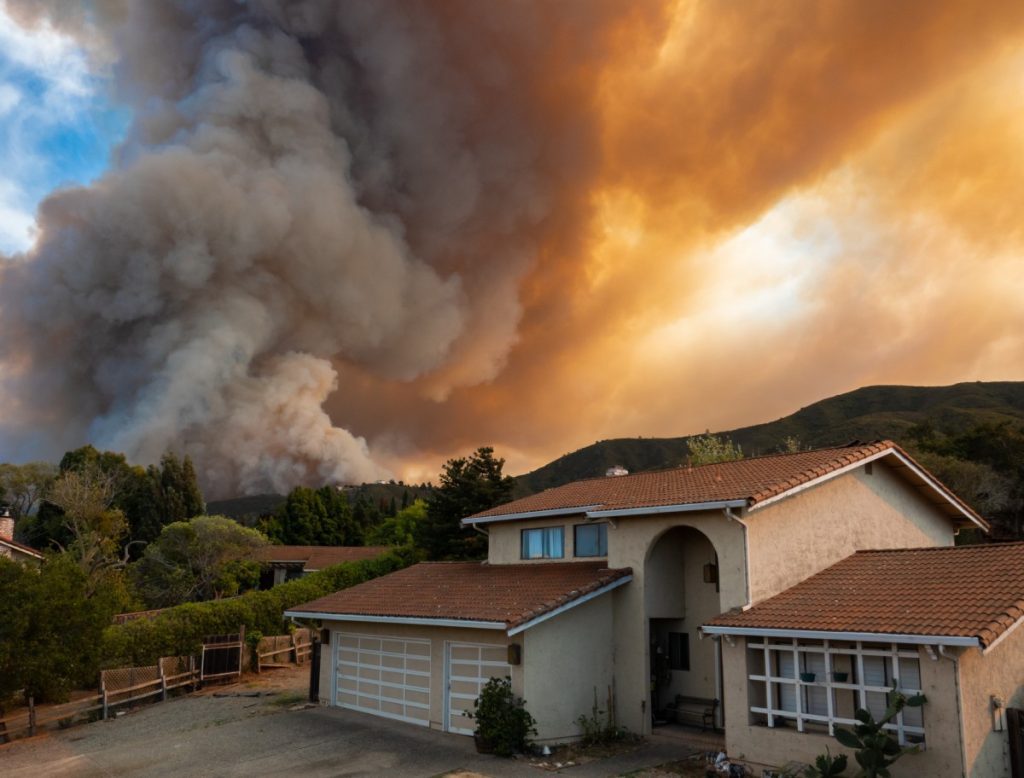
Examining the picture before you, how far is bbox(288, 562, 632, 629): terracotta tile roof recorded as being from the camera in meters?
16.5

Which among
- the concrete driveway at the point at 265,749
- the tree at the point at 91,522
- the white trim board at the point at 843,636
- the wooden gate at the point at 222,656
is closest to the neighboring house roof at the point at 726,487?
the white trim board at the point at 843,636

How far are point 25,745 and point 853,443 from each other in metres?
22.7

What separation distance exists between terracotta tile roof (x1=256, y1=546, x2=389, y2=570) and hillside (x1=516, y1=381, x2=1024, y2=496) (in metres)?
52.9

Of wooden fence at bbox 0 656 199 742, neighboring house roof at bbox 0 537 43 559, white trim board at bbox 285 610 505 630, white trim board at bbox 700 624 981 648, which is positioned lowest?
wooden fence at bbox 0 656 199 742

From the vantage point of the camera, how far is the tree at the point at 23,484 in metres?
73.2

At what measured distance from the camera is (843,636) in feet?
40.3

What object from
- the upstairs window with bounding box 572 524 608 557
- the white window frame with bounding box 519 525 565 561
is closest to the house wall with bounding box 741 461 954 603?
the upstairs window with bounding box 572 524 608 557

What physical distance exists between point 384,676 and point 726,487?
1021 cm

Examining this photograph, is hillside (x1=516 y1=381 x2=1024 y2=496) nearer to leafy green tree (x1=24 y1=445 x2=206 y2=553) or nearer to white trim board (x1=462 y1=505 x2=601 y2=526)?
leafy green tree (x1=24 y1=445 x2=206 y2=553)

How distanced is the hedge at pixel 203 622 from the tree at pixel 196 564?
13607 millimetres

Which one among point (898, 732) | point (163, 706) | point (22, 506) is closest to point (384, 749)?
point (898, 732)

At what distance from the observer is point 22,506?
243ft

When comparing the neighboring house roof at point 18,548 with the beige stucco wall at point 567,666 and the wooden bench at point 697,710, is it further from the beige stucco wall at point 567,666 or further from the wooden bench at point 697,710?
the wooden bench at point 697,710

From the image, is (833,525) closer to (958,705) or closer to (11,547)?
(958,705)
